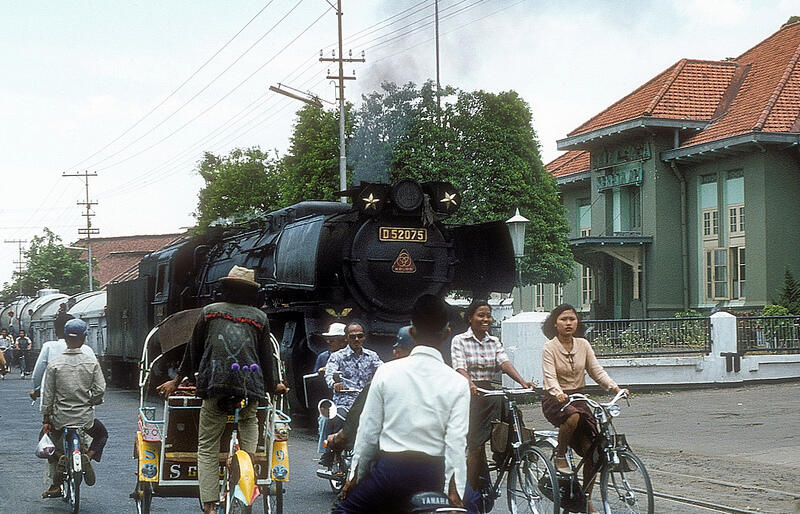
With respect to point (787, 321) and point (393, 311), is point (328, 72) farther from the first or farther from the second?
point (393, 311)

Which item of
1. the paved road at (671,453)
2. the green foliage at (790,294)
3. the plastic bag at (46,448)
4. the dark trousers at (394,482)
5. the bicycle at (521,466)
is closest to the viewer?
the dark trousers at (394,482)

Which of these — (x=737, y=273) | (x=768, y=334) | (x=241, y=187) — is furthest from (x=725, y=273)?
(x=241, y=187)

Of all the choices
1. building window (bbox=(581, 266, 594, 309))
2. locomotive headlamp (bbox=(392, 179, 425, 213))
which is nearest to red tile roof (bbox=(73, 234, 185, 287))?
building window (bbox=(581, 266, 594, 309))

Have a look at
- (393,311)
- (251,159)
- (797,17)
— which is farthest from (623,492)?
(251,159)

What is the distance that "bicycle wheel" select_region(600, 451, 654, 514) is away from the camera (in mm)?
8086

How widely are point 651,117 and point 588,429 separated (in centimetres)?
2700

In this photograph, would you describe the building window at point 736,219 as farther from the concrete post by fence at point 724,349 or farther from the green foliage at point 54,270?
the green foliage at point 54,270

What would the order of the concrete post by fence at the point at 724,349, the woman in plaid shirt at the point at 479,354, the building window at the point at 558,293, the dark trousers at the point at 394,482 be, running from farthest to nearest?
the building window at the point at 558,293 < the concrete post by fence at the point at 724,349 < the woman in plaid shirt at the point at 479,354 < the dark trousers at the point at 394,482

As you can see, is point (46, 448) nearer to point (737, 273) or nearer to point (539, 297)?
point (737, 273)

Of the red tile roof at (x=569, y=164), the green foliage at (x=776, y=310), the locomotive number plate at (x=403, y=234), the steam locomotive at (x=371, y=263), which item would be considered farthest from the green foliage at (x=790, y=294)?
the locomotive number plate at (x=403, y=234)

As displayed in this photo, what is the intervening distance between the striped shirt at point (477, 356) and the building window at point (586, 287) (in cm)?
3194

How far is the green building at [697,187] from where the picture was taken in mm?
31766

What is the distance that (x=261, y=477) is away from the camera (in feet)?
26.6

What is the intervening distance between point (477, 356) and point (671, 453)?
538 centimetres
